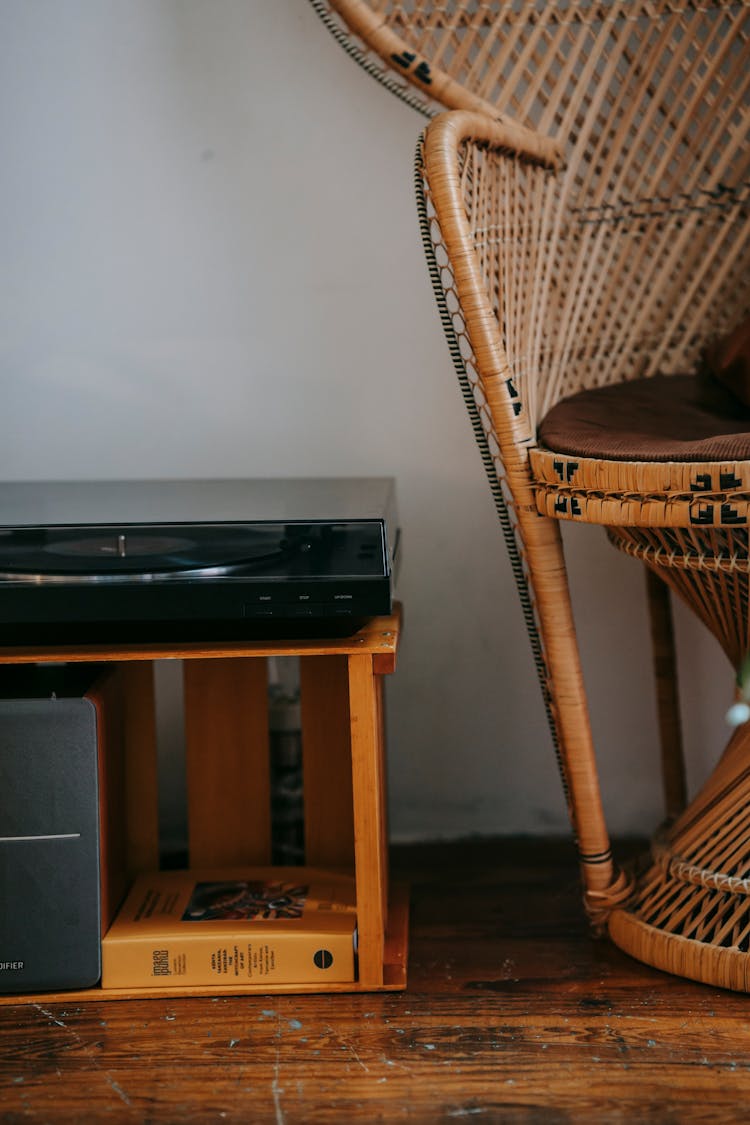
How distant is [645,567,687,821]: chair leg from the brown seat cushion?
0.84 ft

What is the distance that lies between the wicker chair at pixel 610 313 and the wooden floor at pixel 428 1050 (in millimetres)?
88

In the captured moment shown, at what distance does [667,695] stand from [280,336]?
69 cm

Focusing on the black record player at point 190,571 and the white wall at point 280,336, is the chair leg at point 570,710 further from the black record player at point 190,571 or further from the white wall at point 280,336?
the white wall at point 280,336

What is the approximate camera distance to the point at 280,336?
4.89 feet

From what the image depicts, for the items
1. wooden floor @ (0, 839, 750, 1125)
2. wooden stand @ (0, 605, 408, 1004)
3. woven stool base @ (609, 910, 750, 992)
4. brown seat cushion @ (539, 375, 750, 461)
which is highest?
brown seat cushion @ (539, 375, 750, 461)

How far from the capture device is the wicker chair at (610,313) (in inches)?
41.0

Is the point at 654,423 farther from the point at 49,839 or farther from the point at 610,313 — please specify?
the point at 49,839

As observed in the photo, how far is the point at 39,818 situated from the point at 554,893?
0.62 meters

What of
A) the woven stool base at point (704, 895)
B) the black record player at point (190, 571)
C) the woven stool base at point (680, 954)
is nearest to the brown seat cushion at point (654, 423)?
the black record player at point (190, 571)

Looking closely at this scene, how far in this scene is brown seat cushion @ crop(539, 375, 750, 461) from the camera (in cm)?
99

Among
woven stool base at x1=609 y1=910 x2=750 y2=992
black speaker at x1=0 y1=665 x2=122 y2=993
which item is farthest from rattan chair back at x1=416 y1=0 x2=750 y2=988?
black speaker at x1=0 y1=665 x2=122 y2=993

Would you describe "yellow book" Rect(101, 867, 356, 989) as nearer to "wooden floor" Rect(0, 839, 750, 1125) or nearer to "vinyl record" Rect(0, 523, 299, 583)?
"wooden floor" Rect(0, 839, 750, 1125)

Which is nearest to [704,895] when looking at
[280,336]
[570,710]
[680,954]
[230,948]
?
[680,954]

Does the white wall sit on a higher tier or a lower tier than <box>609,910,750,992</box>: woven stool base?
higher
